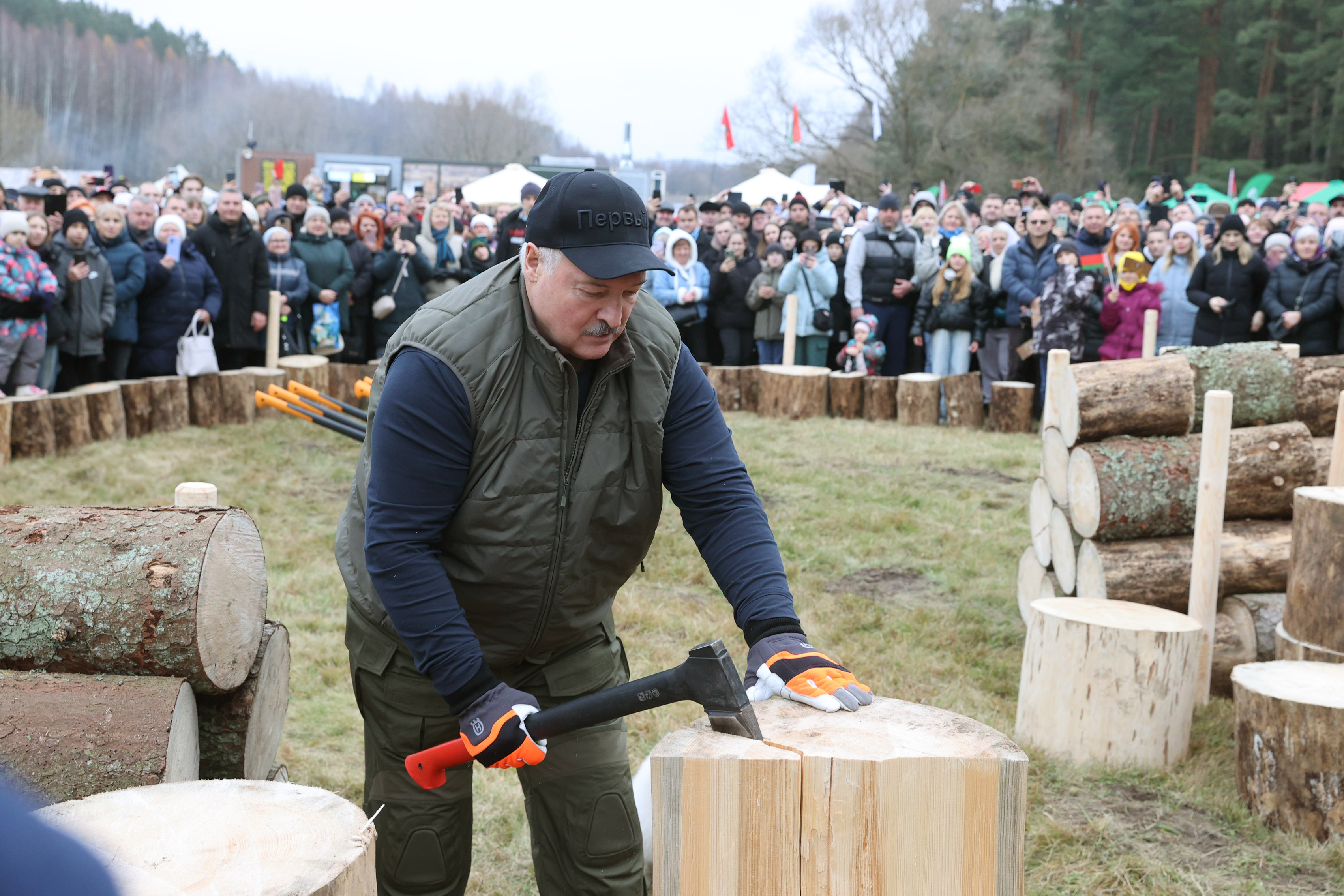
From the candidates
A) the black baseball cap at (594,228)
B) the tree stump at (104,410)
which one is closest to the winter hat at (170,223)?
the tree stump at (104,410)

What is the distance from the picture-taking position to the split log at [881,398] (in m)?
10.3

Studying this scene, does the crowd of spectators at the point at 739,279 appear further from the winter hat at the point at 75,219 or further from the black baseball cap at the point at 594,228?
the black baseball cap at the point at 594,228

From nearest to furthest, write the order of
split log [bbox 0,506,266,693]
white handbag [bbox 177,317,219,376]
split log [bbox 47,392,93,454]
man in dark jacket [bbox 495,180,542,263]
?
1. split log [bbox 0,506,266,693]
2. split log [bbox 47,392,93,454]
3. white handbag [bbox 177,317,219,376]
4. man in dark jacket [bbox 495,180,542,263]

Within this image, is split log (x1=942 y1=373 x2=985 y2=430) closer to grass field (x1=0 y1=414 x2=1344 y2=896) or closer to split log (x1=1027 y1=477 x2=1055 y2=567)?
grass field (x1=0 y1=414 x2=1344 y2=896)

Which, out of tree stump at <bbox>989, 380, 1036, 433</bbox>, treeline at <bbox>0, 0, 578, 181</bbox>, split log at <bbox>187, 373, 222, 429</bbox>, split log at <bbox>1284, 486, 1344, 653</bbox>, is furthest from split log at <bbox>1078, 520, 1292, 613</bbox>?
treeline at <bbox>0, 0, 578, 181</bbox>

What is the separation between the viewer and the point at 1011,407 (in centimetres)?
975

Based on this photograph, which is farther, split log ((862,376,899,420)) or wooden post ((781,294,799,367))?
wooden post ((781,294,799,367))

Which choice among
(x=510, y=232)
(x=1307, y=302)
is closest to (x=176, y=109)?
(x=510, y=232)

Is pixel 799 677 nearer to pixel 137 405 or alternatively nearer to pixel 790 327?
pixel 137 405

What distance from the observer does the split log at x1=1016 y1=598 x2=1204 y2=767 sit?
12.9 ft

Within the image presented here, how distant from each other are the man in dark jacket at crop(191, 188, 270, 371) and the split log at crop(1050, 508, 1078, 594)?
6.80 metres

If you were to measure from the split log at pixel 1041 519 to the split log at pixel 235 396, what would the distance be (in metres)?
6.40

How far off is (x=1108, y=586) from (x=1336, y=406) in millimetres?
1854

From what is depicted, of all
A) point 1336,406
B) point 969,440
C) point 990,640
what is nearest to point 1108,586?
point 990,640
